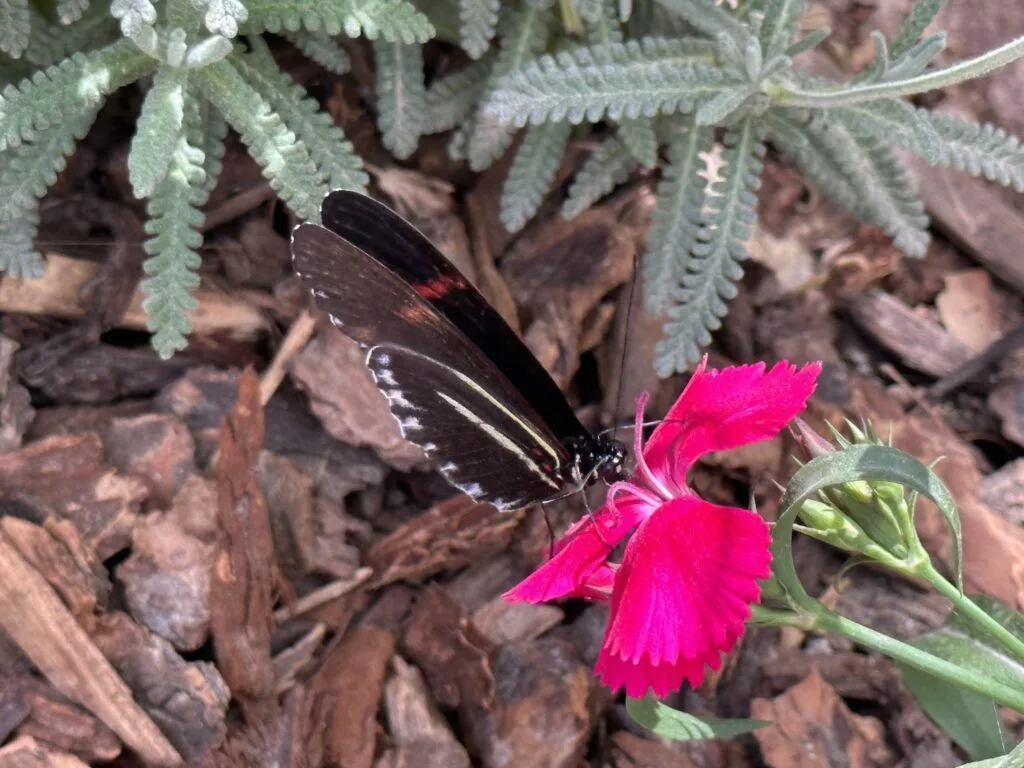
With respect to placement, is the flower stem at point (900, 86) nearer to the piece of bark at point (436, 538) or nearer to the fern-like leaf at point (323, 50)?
the fern-like leaf at point (323, 50)

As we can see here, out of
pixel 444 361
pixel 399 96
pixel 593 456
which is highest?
pixel 399 96

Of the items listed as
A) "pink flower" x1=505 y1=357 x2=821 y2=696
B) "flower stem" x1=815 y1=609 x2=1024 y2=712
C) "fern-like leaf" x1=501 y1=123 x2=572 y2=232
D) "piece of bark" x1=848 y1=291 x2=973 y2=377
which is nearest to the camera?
"pink flower" x1=505 y1=357 x2=821 y2=696

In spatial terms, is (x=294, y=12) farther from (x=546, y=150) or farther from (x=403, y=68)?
(x=546, y=150)

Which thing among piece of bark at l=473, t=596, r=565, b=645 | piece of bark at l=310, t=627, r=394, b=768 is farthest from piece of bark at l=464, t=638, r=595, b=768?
piece of bark at l=310, t=627, r=394, b=768

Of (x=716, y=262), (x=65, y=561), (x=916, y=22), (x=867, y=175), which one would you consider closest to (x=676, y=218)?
(x=716, y=262)

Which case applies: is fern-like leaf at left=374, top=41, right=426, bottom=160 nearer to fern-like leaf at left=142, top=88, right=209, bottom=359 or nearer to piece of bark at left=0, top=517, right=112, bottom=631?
fern-like leaf at left=142, top=88, right=209, bottom=359

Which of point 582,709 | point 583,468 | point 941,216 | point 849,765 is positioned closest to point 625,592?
point 583,468

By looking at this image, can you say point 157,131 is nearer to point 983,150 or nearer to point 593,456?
point 593,456
